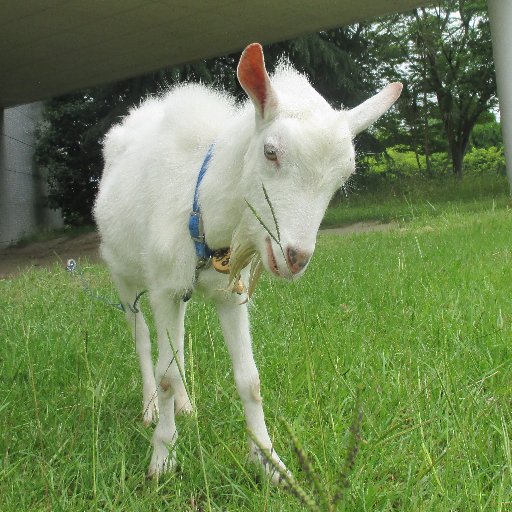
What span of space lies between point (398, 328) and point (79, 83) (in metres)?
12.0

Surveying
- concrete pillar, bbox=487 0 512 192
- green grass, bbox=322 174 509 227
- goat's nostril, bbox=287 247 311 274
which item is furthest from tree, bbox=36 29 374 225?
goat's nostril, bbox=287 247 311 274

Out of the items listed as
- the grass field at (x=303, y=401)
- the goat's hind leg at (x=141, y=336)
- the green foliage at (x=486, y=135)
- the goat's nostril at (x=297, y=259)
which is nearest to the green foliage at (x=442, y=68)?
the green foliage at (x=486, y=135)

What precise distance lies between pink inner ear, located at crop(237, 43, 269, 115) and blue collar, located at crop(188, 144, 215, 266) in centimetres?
37

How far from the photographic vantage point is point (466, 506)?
1.57 meters

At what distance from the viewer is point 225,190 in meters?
1.97

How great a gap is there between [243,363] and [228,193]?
1.89ft

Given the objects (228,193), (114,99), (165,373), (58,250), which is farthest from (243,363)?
(114,99)

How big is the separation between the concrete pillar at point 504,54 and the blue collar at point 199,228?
9.03 m

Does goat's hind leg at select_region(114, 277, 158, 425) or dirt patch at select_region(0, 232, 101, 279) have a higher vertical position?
goat's hind leg at select_region(114, 277, 158, 425)

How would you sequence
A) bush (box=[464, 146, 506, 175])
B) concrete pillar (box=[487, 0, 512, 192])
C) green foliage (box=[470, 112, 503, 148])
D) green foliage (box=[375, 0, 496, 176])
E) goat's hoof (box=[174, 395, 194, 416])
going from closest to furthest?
goat's hoof (box=[174, 395, 194, 416]) → concrete pillar (box=[487, 0, 512, 192]) → green foliage (box=[375, 0, 496, 176]) → bush (box=[464, 146, 506, 175]) → green foliage (box=[470, 112, 503, 148])

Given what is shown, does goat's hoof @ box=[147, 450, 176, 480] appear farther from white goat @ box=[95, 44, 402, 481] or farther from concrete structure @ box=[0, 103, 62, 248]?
concrete structure @ box=[0, 103, 62, 248]

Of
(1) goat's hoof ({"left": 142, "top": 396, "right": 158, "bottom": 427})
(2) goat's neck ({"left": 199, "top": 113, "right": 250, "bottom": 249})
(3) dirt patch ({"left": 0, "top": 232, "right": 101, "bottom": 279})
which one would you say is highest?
(2) goat's neck ({"left": 199, "top": 113, "right": 250, "bottom": 249})

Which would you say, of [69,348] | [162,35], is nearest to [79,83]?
[162,35]

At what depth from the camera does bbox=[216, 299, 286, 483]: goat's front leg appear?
2150 millimetres
